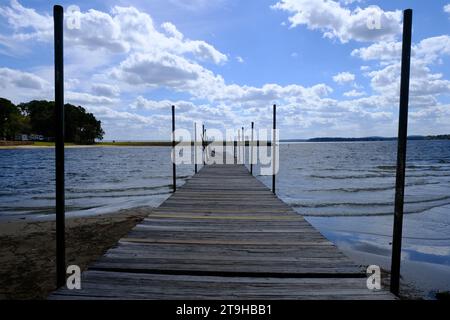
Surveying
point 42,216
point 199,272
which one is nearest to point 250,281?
point 199,272

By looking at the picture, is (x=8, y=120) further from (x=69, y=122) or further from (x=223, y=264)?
(x=223, y=264)

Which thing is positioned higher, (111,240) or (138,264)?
(138,264)

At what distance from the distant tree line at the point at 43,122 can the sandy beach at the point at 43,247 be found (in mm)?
85438

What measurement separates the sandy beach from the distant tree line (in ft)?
280

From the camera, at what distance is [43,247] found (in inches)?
298

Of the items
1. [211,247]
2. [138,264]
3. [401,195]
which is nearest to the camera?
[401,195]

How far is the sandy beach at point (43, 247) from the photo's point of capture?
5508 millimetres

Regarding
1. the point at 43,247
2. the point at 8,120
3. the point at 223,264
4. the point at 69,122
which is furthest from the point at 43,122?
the point at 223,264

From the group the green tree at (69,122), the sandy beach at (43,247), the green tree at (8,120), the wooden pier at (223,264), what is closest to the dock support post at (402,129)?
the wooden pier at (223,264)

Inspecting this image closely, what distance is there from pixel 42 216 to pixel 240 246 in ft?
32.3

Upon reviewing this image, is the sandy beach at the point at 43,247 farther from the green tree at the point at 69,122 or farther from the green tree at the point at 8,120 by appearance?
the green tree at the point at 69,122

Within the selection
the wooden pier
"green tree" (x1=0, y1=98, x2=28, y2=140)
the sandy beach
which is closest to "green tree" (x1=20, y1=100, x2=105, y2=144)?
"green tree" (x1=0, y1=98, x2=28, y2=140)
